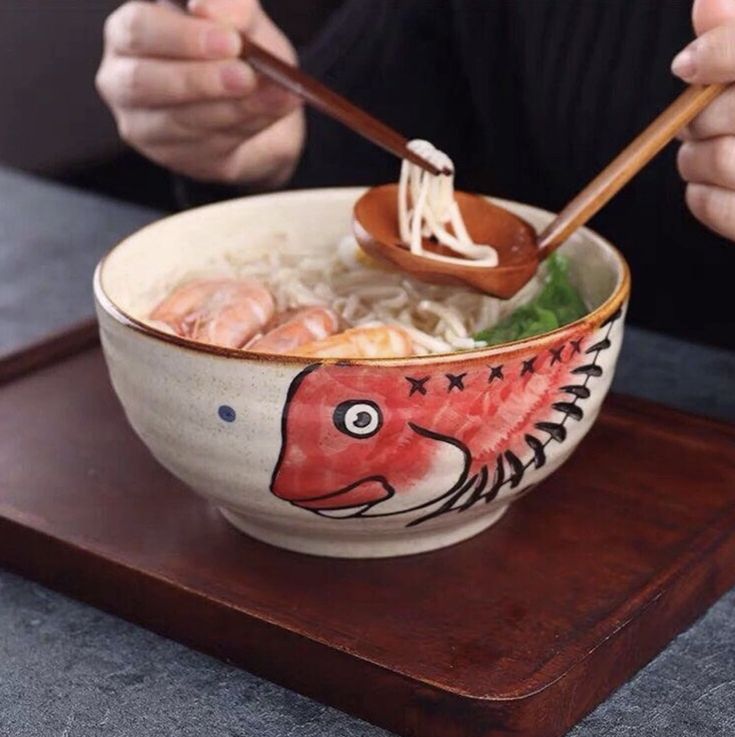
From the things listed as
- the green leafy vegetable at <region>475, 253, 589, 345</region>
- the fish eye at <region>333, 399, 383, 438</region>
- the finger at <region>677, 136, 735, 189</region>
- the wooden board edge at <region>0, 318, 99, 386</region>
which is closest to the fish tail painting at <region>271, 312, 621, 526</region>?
→ the fish eye at <region>333, 399, 383, 438</region>

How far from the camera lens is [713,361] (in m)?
1.33

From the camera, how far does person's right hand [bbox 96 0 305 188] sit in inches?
54.9

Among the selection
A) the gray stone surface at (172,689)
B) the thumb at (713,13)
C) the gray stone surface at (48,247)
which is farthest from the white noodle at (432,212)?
the gray stone surface at (48,247)

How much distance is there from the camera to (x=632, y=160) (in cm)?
104

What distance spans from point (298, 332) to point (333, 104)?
11.3 inches

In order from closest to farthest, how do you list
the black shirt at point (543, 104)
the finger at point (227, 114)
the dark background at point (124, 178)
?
the finger at point (227, 114)
the black shirt at point (543, 104)
the dark background at point (124, 178)

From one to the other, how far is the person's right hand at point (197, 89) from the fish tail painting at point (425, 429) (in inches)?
25.1

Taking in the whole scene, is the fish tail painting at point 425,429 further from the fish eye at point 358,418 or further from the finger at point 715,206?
the finger at point 715,206

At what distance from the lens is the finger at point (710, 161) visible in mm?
1059

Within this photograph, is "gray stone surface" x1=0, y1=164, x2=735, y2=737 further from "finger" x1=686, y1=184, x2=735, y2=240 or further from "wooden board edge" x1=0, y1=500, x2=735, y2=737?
"finger" x1=686, y1=184, x2=735, y2=240

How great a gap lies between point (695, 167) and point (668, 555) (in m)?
0.35

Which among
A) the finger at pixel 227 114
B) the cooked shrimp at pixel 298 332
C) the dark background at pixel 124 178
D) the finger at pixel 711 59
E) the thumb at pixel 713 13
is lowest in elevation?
the dark background at pixel 124 178

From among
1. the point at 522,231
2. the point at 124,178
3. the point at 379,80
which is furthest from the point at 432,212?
the point at 124,178

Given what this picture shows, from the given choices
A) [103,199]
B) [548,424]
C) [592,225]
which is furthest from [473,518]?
[103,199]
